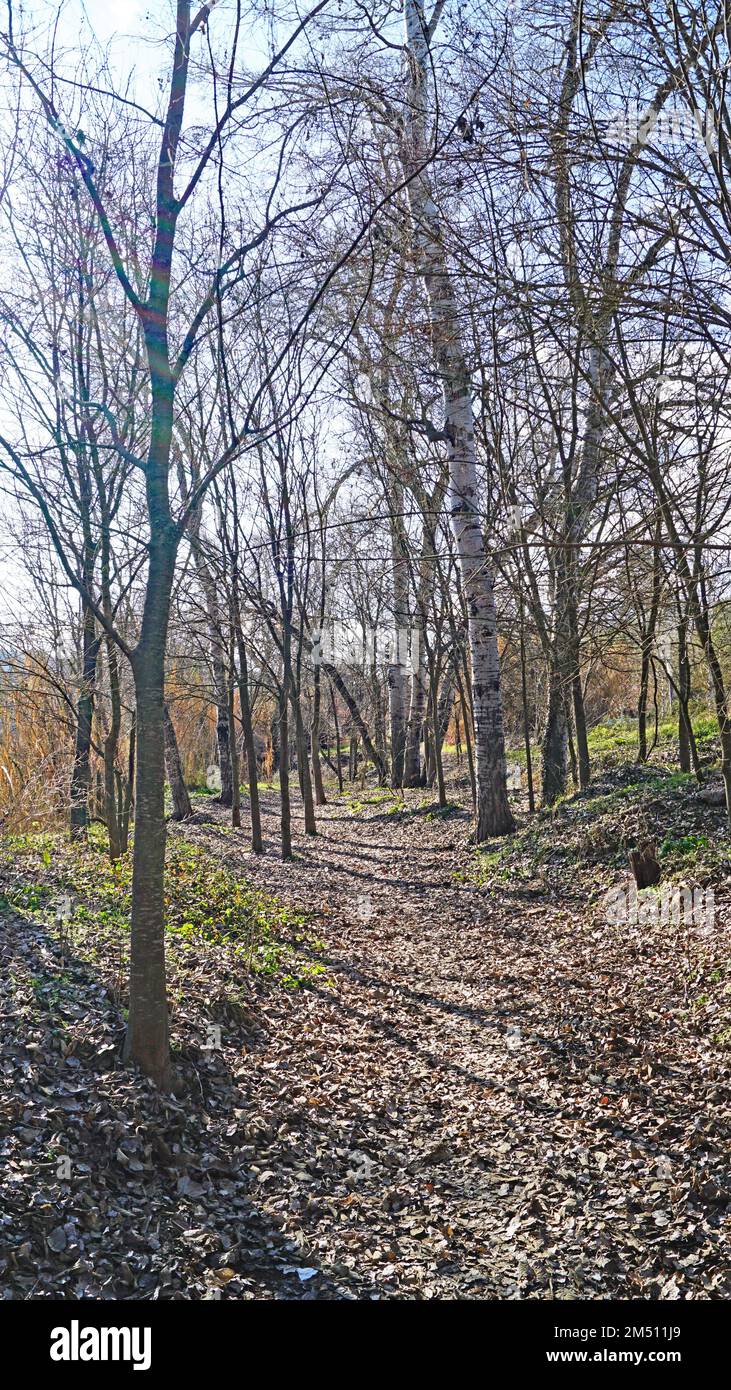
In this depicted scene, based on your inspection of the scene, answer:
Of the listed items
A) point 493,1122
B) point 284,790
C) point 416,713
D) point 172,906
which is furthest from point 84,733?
point 416,713

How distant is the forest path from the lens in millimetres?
3416

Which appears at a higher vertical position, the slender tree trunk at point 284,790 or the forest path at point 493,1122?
the slender tree trunk at point 284,790

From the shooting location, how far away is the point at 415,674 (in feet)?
65.0

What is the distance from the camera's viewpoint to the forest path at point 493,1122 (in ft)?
11.2

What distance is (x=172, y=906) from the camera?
25.3ft

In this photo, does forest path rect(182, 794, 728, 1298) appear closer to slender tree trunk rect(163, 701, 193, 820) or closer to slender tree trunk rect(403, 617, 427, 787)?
→ slender tree trunk rect(163, 701, 193, 820)

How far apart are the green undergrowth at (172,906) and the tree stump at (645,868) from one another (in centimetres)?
294

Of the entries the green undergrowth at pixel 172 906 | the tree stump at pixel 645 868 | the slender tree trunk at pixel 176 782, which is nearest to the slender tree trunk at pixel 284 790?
the green undergrowth at pixel 172 906

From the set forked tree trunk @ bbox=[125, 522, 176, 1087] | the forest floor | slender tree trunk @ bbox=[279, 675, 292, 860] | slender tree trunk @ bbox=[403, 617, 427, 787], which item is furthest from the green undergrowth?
slender tree trunk @ bbox=[403, 617, 427, 787]

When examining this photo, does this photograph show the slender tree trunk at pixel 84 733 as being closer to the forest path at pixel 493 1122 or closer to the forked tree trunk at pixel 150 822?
the forest path at pixel 493 1122

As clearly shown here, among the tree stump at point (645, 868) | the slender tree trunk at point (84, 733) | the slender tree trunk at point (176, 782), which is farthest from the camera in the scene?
the slender tree trunk at point (176, 782)

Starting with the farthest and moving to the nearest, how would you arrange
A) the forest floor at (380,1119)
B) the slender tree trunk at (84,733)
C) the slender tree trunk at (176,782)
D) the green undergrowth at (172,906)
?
1. the slender tree trunk at (176,782)
2. the slender tree trunk at (84,733)
3. the green undergrowth at (172,906)
4. the forest floor at (380,1119)

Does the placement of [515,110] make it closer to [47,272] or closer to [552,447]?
[47,272]
